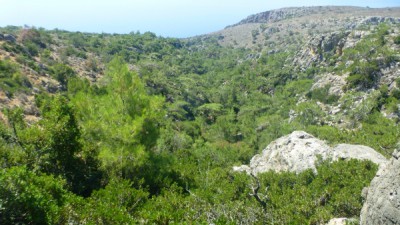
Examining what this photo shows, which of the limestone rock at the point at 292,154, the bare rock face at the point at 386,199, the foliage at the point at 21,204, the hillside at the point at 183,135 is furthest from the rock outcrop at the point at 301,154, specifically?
the foliage at the point at 21,204

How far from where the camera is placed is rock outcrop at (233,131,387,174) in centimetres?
2322

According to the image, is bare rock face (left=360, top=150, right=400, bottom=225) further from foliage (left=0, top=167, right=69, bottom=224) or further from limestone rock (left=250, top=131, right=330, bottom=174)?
limestone rock (left=250, top=131, right=330, bottom=174)

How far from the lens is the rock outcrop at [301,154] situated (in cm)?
2322

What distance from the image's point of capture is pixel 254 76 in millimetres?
106000

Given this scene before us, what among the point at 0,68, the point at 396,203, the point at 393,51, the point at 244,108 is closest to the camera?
the point at 396,203

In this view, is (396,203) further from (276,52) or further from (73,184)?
(276,52)

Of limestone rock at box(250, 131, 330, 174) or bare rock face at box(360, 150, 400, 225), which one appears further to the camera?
limestone rock at box(250, 131, 330, 174)

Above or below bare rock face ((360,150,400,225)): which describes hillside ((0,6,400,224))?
below

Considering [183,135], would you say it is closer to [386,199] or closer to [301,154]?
[301,154]

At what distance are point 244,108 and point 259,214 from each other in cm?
6244

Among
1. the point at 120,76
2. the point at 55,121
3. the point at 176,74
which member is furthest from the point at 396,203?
the point at 176,74

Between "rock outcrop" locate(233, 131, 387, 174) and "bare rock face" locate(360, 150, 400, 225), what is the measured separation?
12.5 m

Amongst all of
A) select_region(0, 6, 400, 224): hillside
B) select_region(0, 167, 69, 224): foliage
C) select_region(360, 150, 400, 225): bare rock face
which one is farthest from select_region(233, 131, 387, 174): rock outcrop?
select_region(0, 167, 69, 224): foliage

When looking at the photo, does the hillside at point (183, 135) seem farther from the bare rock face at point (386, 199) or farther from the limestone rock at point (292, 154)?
the bare rock face at point (386, 199)
